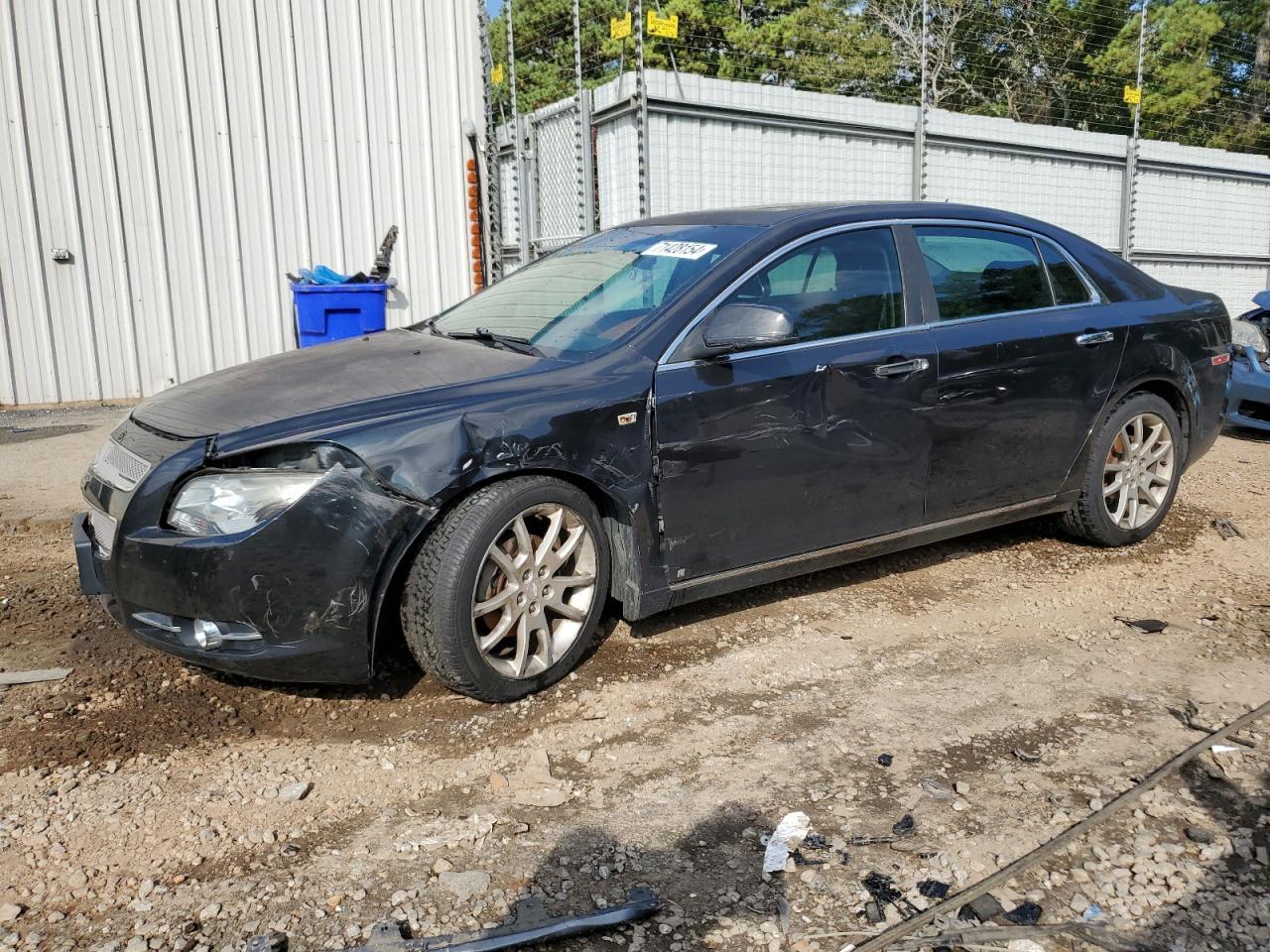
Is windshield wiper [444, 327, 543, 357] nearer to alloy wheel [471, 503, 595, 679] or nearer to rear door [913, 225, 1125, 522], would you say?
alloy wheel [471, 503, 595, 679]

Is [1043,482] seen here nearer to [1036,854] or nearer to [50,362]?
[1036,854]

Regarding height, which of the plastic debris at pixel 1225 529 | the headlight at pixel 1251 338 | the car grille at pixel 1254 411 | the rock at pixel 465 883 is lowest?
the plastic debris at pixel 1225 529

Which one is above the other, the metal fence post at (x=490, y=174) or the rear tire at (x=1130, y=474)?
the metal fence post at (x=490, y=174)

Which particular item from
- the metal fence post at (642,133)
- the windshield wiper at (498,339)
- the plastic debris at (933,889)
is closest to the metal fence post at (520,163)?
the metal fence post at (642,133)

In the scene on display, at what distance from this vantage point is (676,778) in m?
2.89

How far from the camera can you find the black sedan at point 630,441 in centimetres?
297

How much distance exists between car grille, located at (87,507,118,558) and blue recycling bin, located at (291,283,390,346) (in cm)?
600

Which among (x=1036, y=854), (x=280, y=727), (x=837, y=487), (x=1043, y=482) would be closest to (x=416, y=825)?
(x=280, y=727)

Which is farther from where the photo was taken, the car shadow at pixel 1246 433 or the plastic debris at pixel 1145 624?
the car shadow at pixel 1246 433

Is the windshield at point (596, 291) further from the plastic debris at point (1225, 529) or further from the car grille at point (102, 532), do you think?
the plastic debris at point (1225, 529)

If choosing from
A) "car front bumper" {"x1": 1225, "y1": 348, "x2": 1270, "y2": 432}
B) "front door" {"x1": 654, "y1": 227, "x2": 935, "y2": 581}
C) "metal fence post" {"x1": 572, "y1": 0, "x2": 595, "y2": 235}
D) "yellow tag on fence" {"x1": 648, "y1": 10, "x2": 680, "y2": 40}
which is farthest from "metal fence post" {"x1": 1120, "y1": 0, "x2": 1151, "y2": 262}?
"front door" {"x1": 654, "y1": 227, "x2": 935, "y2": 581}

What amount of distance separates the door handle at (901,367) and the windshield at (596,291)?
728 millimetres

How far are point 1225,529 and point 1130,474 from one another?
1000 millimetres

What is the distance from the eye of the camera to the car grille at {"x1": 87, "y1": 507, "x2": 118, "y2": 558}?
10.2 ft
